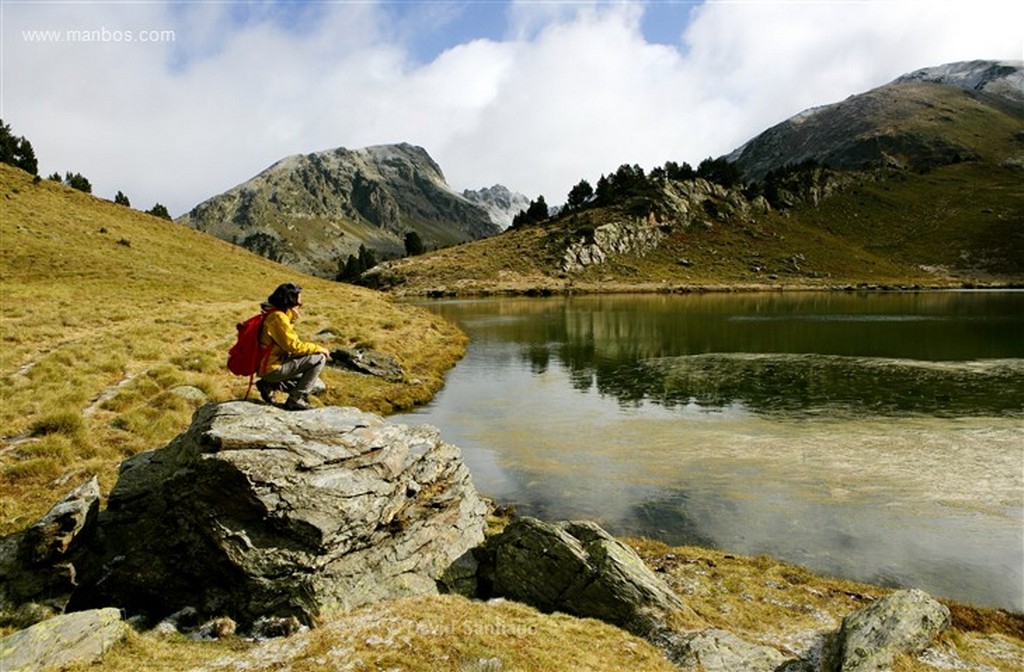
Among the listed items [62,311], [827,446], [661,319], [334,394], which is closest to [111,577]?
[334,394]

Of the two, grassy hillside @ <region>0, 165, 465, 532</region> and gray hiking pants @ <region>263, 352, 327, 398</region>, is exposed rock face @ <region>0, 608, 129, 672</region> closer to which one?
gray hiking pants @ <region>263, 352, 327, 398</region>

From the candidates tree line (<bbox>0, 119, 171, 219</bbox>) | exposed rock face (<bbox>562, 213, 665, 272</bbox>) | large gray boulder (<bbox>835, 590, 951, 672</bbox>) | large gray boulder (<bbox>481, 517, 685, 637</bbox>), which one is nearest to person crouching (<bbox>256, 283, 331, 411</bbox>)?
large gray boulder (<bbox>481, 517, 685, 637</bbox>)

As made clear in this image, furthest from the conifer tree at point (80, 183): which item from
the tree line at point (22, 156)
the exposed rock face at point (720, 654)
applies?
the exposed rock face at point (720, 654)

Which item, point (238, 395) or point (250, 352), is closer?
point (250, 352)

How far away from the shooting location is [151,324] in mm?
45594

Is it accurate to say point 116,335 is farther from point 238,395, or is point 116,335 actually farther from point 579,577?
point 579,577

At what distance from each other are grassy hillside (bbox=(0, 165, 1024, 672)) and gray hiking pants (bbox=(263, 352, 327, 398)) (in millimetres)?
5426

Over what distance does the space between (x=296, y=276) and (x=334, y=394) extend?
84.3 metres

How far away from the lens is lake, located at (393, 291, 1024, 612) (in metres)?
17.6

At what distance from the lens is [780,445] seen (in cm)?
2675

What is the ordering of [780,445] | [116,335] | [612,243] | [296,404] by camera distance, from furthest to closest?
1. [612,243]
2. [116,335]
3. [780,445]
4. [296,404]

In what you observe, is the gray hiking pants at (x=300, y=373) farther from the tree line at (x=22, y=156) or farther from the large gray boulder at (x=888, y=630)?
the tree line at (x=22, y=156)

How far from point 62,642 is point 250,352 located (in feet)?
22.1

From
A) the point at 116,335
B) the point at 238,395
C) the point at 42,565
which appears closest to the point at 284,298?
the point at 42,565
